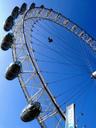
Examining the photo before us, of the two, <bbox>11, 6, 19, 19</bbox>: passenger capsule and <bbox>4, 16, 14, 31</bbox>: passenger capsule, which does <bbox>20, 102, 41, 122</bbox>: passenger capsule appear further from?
<bbox>11, 6, 19, 19</bbox>: passenger capsule

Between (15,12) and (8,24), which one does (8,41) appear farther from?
(15,12)

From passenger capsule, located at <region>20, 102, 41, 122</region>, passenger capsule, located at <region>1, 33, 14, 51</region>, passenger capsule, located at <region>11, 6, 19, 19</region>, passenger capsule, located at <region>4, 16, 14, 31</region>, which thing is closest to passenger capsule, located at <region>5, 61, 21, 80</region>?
passenger capsule, located at <region>1, 33, 14, 51</region>

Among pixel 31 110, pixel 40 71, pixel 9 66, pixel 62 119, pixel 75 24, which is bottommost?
pixel 62 119

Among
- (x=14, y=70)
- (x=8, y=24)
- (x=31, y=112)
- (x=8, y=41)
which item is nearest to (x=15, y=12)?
(x=8, y=24)

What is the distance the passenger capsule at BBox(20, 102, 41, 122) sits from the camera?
99.5 ft

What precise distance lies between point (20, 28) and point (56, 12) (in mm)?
10462

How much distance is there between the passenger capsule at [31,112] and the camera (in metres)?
30.3

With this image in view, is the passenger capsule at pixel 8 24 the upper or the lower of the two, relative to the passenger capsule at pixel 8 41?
upper

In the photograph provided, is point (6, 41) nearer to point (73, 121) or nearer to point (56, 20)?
point (56, 20)

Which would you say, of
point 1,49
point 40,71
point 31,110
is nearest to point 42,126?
point 31,110

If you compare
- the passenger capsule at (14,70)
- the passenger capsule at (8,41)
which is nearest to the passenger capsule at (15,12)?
the passenger capsule at (8,41)

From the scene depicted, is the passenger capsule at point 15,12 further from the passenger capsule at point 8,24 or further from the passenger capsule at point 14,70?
the passenger capsule at point 14,70

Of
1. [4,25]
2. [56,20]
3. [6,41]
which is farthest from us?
[56,20]

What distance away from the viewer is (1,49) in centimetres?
4025
